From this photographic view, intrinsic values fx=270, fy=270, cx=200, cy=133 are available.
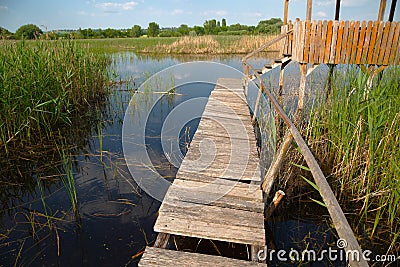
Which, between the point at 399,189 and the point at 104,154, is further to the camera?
the point at 104,154

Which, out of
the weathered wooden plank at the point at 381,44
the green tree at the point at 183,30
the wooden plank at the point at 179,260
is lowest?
the wooden plank at the point at 179,260

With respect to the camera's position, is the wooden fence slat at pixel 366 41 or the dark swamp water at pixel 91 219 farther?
the wooden fence slat at pixel 366 41

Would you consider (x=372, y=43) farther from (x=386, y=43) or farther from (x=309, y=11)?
(x=309, y=11)

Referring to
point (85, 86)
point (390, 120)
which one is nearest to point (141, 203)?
point (390, 120)

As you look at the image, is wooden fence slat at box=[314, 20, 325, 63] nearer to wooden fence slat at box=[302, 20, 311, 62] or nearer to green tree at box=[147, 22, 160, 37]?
wooden fence slat at box=[302, 20, 311, 62]

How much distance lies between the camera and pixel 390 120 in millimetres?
2982

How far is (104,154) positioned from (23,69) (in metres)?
1.99

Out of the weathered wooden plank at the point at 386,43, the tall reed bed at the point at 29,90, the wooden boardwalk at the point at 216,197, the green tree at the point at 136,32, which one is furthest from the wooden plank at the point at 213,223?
the green tree at the point at 136,32

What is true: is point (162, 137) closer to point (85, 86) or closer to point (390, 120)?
point (85, 86)

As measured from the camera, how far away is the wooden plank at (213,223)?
6.79ft

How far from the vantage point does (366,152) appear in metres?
3.23

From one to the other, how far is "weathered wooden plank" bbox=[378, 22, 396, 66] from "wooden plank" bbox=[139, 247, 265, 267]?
5.83m

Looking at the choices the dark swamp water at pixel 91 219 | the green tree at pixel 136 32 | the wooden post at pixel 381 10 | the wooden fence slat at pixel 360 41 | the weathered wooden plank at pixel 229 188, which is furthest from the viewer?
the green tree at pixel 136 32

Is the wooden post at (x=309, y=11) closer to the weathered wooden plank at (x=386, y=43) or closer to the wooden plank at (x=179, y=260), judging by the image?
the weathered wooden plank at (x=386, y=43)
